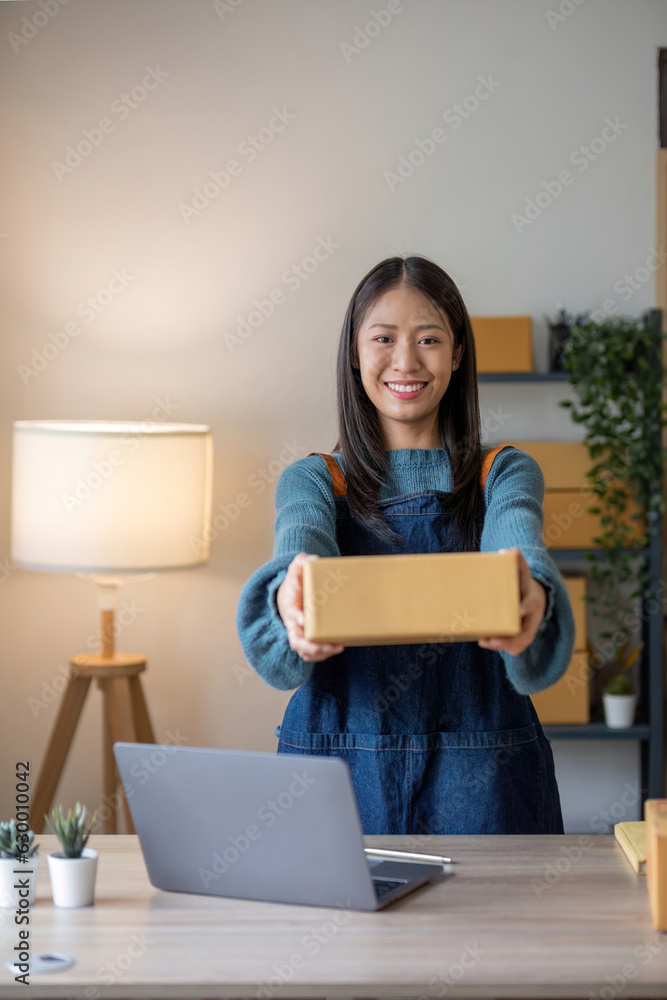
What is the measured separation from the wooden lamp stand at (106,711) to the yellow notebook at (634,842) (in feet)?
5.82

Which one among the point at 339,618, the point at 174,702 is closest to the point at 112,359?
the point at 174,702

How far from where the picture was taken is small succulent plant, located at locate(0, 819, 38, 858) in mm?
1149

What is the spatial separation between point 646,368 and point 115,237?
1728 millimetres

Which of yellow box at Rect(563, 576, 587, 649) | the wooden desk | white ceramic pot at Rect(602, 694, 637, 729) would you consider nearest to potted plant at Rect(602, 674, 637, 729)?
white ceramic pot at Rect(602, 694, 637, 729)

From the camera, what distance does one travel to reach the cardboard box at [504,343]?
3.22 m

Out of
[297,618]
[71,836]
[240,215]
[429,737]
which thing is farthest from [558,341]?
[71,836]

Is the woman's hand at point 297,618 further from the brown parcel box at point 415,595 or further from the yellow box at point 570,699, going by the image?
the yellow box at point 570,699

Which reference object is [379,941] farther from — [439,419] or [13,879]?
[439,419]

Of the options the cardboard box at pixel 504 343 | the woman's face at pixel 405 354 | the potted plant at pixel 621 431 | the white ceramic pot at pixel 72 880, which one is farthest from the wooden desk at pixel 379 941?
the cardboard box at pixel 504 343

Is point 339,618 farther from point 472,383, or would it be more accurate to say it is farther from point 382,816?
point 472,383

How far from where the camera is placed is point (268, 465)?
3287 millimetres

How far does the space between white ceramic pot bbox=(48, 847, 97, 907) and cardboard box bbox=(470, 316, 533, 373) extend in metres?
2.37

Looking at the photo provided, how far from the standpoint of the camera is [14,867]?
1.13 meters

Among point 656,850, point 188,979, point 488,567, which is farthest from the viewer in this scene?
point 488,567
